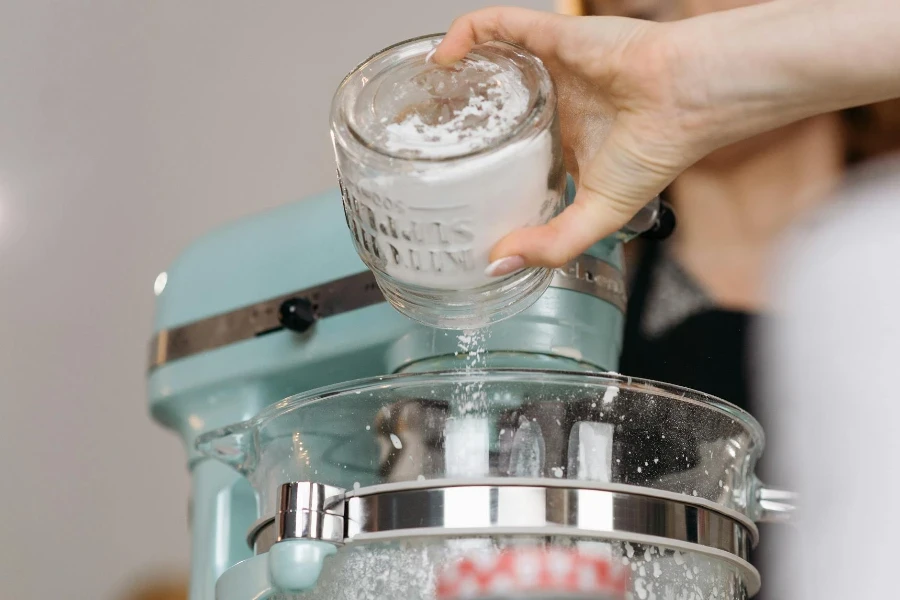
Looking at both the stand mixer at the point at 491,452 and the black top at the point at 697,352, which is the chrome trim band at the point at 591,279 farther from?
the black top at the point at 697,352

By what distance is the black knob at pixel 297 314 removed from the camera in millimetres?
583

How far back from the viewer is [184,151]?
3.34 ft

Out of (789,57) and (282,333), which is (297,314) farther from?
(789,57)

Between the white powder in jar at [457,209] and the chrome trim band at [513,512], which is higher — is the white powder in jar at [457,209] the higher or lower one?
the higher one

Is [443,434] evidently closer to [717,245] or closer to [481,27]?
[481,27]

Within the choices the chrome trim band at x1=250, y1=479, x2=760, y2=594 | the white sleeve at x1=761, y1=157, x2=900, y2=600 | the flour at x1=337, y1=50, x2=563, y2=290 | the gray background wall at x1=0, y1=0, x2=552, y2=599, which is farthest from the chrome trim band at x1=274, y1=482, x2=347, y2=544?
the gray background wall at x1=0, y1=0, x2=552, y2=599

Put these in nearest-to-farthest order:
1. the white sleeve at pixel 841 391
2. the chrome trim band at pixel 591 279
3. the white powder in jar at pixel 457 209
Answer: the white powder in jar at pixel 457 209 → the chrome trim band at pixel 591 279 → the white sleeve at pixel 841 391

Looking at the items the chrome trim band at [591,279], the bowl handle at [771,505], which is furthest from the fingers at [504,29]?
the bowl handle at [771,505]

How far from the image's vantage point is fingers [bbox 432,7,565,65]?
0.46 m

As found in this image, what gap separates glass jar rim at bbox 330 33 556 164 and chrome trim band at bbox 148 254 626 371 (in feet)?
0.35

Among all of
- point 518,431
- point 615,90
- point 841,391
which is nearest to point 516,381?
point 518,431

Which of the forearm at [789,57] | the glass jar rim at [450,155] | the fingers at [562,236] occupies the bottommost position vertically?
the fingers at [562,236]

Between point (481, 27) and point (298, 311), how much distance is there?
20 cm

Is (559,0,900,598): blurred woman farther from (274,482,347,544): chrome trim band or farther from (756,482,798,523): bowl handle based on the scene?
(274,482,347,544): chrome trim band
